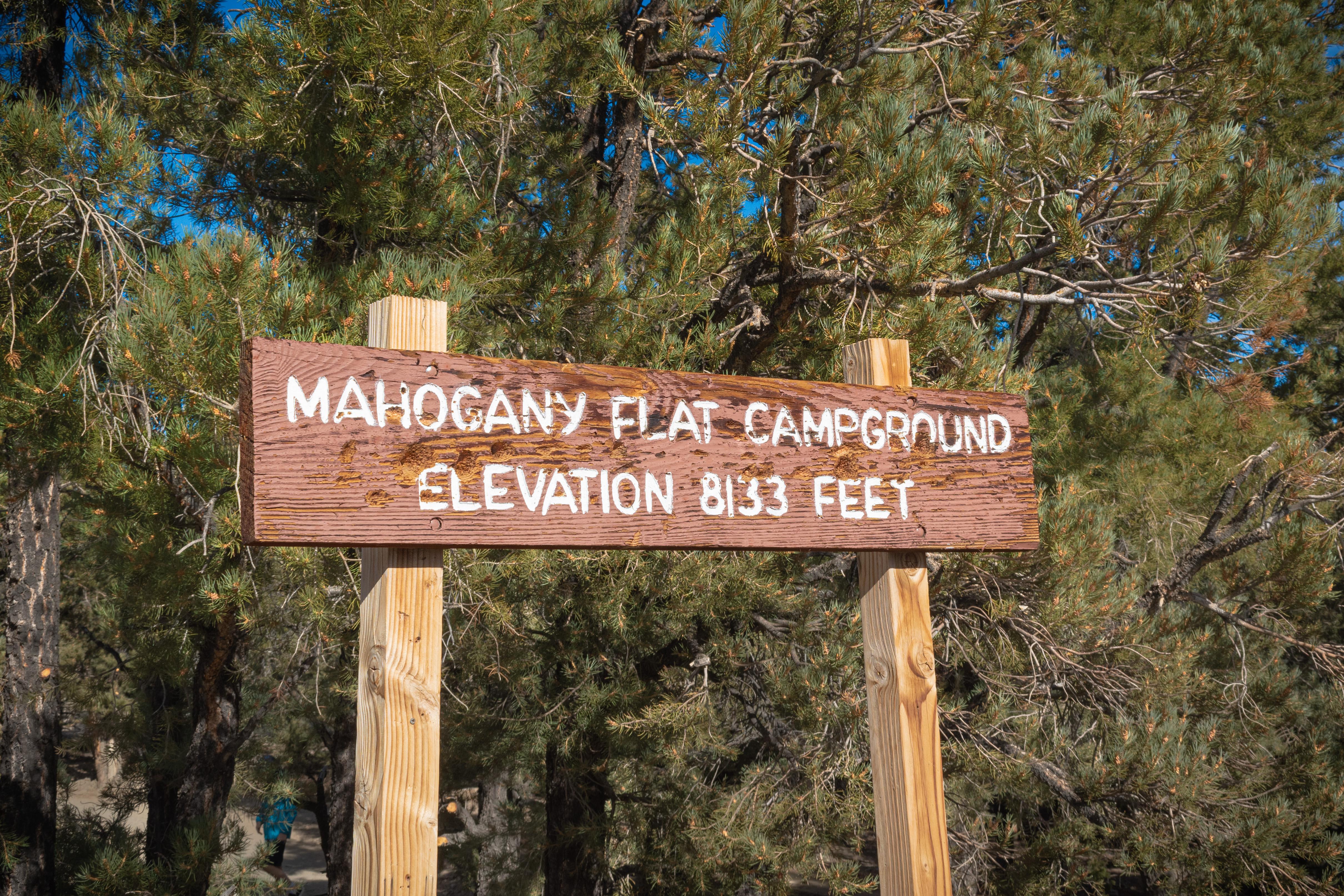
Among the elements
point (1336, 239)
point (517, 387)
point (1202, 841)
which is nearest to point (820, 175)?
point (517, 387)

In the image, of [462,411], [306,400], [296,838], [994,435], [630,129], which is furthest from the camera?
[296,838]

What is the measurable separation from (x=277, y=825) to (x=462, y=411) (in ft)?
35.7

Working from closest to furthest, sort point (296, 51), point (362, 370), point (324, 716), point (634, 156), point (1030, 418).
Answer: point (362, 370) < point (296, 51) < point (634, 156) < point (1030, 418) < point (324, 716)

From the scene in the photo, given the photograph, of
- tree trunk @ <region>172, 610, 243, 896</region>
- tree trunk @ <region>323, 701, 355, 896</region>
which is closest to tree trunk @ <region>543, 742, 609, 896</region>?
tree trunk @ <region>172, 610, 243, 896</region>

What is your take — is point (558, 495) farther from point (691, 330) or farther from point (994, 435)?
point (691, 330)

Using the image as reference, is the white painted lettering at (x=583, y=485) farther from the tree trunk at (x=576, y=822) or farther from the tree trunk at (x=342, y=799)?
the tree trunk at (x=342, y=799)

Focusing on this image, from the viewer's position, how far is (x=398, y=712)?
4.94 feet

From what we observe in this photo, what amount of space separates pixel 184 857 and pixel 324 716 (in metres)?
4.05

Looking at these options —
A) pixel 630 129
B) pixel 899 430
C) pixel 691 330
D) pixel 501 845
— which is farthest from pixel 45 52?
pixel 501 845

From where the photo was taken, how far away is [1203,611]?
6.04 meters

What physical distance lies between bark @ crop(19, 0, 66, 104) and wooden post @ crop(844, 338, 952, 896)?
4198 mm

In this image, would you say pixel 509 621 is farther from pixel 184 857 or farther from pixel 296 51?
pixel 296 51

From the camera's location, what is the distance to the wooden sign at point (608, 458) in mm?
1455

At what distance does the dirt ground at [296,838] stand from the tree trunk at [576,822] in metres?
6.04
